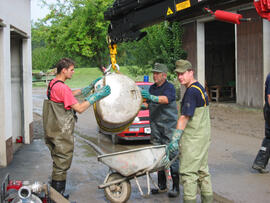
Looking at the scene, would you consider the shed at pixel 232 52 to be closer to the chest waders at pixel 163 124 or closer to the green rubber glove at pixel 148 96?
the chest waders at pixel 163 124

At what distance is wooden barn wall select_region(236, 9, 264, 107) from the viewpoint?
17.7 metres

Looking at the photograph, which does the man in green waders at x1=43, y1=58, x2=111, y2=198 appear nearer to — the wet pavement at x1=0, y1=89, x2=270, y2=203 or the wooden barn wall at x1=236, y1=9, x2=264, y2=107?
the wet pavement at x1=0, y1=89, x2=270, y2=203

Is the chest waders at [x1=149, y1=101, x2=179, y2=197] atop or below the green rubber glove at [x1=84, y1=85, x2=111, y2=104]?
below

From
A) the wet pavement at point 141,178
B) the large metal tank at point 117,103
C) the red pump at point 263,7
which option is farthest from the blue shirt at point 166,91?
the red pump at point 263,7

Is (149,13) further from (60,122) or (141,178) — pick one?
(141,178)

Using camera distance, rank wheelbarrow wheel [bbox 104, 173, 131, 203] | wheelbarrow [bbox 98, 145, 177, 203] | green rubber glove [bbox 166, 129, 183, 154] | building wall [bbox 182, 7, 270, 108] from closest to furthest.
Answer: green rubber glove [bbox 166, 129, 183, 154] → wheelbarrow [bbox 98, 145, 177, 203] → wheelbarrow wheel [bbox 104, 173, 131, 203] → building wall [bbox 182, 7, 270, 108]

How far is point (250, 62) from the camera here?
1833 cm

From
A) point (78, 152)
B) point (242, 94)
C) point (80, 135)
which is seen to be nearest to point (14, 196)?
point (78, 152)

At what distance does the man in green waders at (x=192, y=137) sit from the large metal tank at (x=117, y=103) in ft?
2.55

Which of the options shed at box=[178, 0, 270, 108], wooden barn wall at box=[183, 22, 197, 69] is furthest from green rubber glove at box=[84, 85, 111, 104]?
wooden barn wall at box=[183, 22, 197, 69]

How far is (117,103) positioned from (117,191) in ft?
4.71

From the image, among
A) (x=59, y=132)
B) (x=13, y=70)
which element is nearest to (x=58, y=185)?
(x=59, y=132)

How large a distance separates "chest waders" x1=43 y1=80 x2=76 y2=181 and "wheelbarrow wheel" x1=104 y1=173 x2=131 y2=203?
2.42 ft

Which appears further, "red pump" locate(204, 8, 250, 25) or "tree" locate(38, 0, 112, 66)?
"tree" locate(38, 0, 112, 66)
